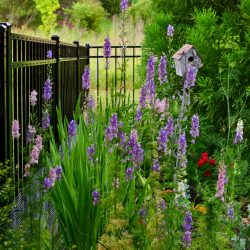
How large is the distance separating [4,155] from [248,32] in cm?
273

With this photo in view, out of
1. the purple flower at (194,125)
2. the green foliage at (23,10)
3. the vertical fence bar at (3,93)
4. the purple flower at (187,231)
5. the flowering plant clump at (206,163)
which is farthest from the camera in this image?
the green foliage at (23,10)

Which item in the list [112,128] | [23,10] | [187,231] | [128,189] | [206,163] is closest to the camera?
[187,231]

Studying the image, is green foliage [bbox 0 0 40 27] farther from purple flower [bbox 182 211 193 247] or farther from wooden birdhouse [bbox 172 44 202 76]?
purple flower [bbox 182 211 193 247]

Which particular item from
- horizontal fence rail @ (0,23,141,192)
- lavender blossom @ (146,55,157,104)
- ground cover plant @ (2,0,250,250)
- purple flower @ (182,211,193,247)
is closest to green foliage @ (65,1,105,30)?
horizontal fence rail @ (0,23,141,192)

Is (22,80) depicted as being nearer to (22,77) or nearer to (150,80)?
(22,77)

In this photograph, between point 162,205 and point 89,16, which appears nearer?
point 162,205

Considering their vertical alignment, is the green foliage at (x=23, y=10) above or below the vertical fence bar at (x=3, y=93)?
above

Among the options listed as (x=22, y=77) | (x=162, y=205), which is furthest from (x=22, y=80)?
(x=162, y=205)

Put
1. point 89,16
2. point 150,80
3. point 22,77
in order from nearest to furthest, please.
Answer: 1. point 150,80
2. point 22,77
3. point 89,16

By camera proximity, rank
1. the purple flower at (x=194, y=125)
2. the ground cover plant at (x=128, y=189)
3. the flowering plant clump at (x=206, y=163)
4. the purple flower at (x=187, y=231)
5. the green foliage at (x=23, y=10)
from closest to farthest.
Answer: the purple flower at (x=187, y=231)
the ground cover plant at (x=128, y=189)
the purple flower at (x=194, y=125)
the flowering plant clump at (x=206, y=163)
the green foliage at (x=23, y=10)

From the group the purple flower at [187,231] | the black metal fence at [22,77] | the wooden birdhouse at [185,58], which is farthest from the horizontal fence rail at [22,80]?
the purple flower at [187,231]

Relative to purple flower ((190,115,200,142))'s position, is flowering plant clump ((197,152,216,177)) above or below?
below

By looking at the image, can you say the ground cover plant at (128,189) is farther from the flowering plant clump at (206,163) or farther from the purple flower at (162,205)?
A: the flowering plant clump at (206,163)

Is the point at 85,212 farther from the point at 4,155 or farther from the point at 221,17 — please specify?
the point at 221,17
